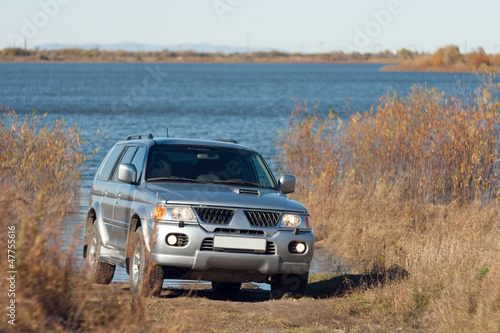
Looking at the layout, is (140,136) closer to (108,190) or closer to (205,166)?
(108,190)

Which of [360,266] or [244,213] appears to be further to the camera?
[360,266]

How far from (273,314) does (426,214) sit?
6.90 meters

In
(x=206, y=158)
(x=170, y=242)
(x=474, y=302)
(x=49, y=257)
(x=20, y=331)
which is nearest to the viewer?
(x=20, y=331)

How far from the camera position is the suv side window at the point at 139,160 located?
9515mm

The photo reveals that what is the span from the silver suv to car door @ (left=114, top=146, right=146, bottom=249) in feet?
0.04

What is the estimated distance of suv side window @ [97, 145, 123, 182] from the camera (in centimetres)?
1059

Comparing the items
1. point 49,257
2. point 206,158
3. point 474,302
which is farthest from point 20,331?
point 206,158

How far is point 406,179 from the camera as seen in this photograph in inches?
635

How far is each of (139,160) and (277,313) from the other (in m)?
2.78

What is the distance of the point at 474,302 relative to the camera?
301 inches

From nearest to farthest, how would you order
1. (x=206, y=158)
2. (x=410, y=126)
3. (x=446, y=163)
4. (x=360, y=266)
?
(x=206, y=158) < (x=360, y=266) < (x=446, y=163) < (x=410, y=126)

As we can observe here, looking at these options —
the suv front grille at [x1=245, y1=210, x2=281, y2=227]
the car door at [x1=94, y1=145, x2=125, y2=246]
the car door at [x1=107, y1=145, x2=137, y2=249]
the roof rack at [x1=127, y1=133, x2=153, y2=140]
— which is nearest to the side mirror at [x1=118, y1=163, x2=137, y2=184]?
the car door at [x1=107, y1=145, x2=137, y2=249]

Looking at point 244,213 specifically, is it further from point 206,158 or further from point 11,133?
point 11,133

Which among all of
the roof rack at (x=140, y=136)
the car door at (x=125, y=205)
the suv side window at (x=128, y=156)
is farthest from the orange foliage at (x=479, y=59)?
the car door at (x=125, y=205)
